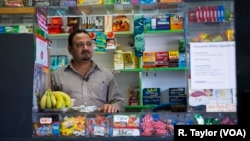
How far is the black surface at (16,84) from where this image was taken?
1.03 m

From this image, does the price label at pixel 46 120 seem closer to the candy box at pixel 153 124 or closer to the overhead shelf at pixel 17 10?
the candy box at pixel 153 124

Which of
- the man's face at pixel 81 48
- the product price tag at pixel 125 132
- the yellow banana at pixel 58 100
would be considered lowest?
the product price tag at pixel 125 132

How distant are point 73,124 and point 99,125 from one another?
0.29 feet

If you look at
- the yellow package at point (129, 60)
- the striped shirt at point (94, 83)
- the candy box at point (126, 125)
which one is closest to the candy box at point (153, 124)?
the candy box at point (126, 125)

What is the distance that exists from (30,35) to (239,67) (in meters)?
0.68

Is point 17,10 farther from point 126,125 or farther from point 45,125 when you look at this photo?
point 126,125

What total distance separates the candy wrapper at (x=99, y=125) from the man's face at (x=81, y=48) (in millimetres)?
1492

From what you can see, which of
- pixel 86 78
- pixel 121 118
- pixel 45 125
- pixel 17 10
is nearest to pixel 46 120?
pixel 45 125

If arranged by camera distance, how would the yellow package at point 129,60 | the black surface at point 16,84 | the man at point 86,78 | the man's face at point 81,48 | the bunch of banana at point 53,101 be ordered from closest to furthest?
the black surface at point 16,84 → the bunch of banana at point 53,101 → the man at point 86,78 → the man's face at point 81,48 → the yellow package at point 129,60

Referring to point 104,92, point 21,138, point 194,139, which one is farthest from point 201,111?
point 104,92

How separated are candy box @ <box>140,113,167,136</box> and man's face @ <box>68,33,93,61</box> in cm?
156

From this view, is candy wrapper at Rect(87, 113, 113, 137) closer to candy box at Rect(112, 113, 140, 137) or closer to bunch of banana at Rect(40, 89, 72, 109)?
candy box at Rect(112, 113, 140, 137)

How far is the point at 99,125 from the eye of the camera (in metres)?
1.09

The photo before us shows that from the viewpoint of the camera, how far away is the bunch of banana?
3.88 feet
